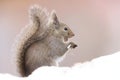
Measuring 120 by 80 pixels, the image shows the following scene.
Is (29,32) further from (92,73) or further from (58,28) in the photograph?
(92,73)

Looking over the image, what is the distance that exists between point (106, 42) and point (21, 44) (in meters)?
0.64

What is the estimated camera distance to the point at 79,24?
72.5 inches

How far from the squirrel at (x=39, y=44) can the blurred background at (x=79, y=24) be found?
0.46 metres

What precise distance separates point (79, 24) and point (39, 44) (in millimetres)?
582

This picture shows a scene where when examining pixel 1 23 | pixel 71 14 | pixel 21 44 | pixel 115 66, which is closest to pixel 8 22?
pixel 1 23

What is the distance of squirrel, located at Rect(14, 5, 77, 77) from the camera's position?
1290mm

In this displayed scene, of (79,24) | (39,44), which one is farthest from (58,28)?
(79,24)

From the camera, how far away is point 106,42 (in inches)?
70.1

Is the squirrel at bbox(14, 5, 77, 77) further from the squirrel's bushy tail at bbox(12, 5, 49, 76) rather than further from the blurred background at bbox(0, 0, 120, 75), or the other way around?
the blurred background at bbox(0, 0, 120, 75)

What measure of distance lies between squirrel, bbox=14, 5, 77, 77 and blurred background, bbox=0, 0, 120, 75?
0.46m

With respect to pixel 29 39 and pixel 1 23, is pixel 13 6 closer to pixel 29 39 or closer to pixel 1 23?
pixel 1 23

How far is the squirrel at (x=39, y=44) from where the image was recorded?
1290 millimetres

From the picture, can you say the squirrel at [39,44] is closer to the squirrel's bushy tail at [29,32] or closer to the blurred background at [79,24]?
the squirrel's bushy tail at [29,32]

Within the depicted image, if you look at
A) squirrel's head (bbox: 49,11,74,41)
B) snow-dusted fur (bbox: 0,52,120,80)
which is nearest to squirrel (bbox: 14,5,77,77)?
squirrel's head (bbox: 49,11,74,41)
